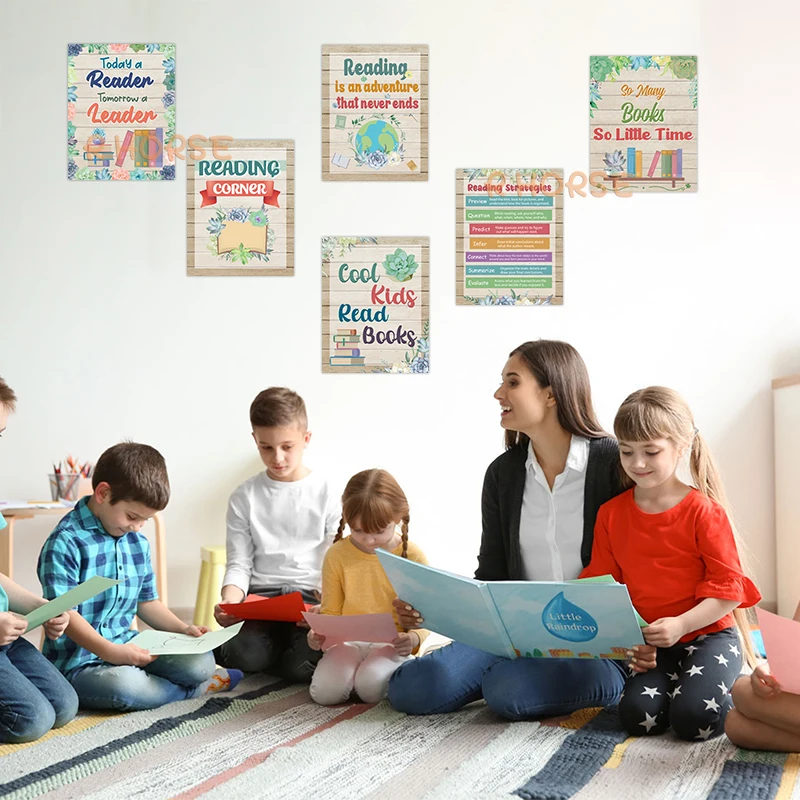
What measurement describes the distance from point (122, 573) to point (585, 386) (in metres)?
0.87

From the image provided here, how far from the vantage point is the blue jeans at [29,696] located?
1413 mm

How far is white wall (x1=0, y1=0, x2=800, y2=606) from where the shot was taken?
2.73m

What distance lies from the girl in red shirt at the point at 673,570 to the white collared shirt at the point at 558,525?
0.09 metres

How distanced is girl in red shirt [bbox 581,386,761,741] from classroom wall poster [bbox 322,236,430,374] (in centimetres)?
127

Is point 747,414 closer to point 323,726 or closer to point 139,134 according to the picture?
point 323,726

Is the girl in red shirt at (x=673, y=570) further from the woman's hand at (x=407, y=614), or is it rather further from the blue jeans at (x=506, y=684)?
the woman's hand at (x=407, y=614)

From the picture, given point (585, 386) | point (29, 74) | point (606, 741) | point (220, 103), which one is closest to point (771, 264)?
point (585, 386)

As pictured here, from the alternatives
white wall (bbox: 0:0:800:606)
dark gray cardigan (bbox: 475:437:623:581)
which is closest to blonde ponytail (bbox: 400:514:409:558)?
dark gray cardigan (bbox: 475:437:623:581)

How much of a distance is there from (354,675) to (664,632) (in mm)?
559

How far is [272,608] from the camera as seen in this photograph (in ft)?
5.87

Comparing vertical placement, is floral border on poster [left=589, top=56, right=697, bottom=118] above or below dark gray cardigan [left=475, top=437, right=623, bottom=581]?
above

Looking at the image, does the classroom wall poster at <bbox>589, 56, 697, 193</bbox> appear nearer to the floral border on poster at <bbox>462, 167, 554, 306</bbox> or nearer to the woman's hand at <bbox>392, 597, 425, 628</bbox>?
the floral border on poster at <bbox>462, 167, 554, 306</bbox>

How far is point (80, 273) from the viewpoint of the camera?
2750 mm

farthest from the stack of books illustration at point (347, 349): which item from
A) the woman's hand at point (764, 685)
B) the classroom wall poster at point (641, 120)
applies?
the woman's hand at point (764, 685)
